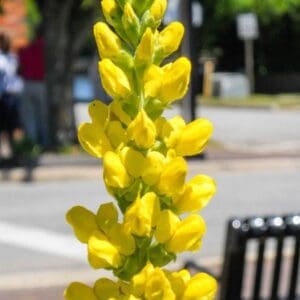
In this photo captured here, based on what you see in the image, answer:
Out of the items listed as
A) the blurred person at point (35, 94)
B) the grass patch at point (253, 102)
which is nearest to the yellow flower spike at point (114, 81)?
the blurred person at point (35, 94)

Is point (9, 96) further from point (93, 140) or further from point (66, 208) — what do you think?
point (93, 140)

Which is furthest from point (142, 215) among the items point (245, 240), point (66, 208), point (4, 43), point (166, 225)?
point (4, 43)

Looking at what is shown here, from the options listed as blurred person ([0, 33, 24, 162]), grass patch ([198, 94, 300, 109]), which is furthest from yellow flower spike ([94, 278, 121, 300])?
grass patch ([198, 94, 300, 109])

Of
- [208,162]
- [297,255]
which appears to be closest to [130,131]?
[297,255]

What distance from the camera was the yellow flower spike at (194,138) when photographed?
1.01 metres

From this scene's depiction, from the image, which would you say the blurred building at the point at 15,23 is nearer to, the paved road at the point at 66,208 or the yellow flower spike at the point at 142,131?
the paved road at the point at 66,208

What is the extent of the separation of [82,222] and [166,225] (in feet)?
0.27

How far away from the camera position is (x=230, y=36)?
131ft

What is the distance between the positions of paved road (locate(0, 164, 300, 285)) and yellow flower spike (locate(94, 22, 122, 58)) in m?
8.30

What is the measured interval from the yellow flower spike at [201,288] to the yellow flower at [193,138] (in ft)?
0.38

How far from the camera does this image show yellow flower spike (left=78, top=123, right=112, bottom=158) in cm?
101

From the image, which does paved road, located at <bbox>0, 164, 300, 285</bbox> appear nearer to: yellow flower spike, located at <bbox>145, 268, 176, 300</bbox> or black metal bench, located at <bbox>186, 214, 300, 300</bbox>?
black metal bench, located at <bbox>186, 214, 300, 300</bbox>

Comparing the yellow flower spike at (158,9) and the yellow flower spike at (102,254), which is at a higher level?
the yellow flower spike at (158,9)

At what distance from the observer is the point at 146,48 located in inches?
39.0
